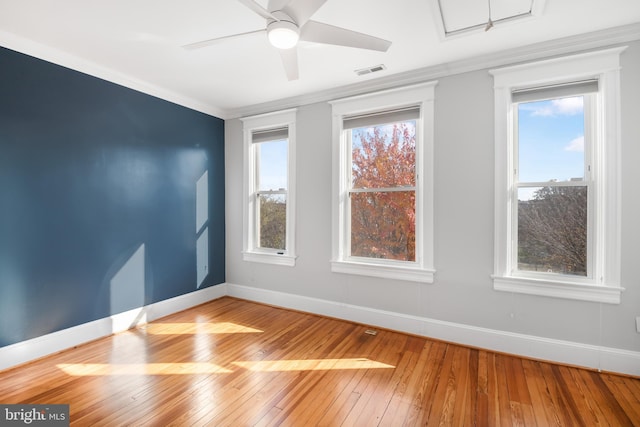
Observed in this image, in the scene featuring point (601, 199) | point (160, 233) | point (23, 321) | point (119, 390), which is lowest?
point (119, 390)

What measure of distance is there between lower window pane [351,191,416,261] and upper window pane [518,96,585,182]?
109 centimetres

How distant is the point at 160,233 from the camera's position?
3.62 metres

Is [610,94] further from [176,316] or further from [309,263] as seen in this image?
[176,316]

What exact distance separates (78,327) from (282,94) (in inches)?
131

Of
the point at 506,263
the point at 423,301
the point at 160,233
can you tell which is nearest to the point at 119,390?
the point at 160,233

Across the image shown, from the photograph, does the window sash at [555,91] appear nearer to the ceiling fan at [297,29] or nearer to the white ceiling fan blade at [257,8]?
the ceiling fan at [297,29]

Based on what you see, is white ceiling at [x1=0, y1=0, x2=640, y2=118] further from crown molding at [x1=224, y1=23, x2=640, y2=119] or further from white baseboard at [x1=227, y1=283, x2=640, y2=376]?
white baseboard at [x1=227, y1=283, x2=640, y2=376]

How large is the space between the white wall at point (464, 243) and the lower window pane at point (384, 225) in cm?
29

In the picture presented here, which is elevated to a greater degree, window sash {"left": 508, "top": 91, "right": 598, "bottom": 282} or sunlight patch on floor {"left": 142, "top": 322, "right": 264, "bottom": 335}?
window sash {"left": 508, "top": 91, "right": 598, "bottom": 282}

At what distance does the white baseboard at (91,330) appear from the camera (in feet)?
8.21

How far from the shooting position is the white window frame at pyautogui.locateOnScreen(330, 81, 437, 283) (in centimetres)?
307

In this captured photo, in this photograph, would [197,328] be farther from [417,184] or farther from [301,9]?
[301,9]

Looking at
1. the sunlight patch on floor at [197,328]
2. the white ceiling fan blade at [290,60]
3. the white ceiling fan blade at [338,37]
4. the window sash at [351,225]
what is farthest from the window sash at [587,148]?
the sunlight patch on floor at [197,328]

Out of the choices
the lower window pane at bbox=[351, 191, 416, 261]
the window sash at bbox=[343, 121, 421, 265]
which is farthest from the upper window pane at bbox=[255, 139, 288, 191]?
the lower window pane at bbox=[351, 191, 416, 261]
